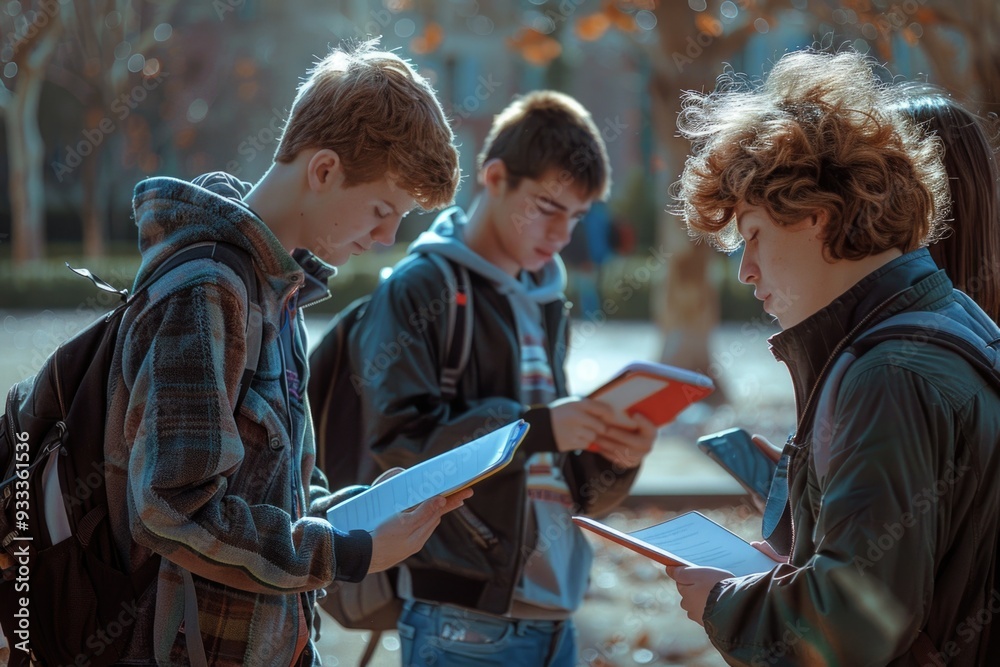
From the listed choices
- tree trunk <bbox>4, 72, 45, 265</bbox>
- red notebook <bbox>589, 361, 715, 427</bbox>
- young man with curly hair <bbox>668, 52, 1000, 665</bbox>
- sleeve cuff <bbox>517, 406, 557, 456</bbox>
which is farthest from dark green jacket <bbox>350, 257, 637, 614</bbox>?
tree trunk <bbox>4, 72, 45, 265</bbox>

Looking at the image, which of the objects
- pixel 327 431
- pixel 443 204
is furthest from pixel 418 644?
pixel 443 204

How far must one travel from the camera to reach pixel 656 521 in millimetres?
6395

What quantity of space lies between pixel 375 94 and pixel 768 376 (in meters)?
10.5

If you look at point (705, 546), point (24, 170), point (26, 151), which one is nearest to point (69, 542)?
point (705, 546)

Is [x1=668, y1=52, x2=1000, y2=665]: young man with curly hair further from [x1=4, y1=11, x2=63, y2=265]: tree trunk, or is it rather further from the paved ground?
[x1=4, y1=11, x2=63, y2=265]: tree trunk

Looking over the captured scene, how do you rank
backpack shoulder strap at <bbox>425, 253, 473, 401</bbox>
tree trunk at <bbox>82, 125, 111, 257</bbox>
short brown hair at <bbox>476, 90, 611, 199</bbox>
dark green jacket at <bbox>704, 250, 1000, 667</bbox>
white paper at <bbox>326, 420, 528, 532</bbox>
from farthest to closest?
tree trunk at <bbox>82, 125, 111, 257</bbox> → short brown hair at <bbox>476, 90, 611, 199</bbox> → backpack shoulder strap at <bbox>425, 253, 473, 401</bbox> → white paper at <bbox>326, 420, 528, 532</bbox> → dark green jacket at <bbox>704, 250, 1000, 667</bbox>

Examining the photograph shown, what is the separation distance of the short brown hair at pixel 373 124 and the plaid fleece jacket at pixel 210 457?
26 centimetres

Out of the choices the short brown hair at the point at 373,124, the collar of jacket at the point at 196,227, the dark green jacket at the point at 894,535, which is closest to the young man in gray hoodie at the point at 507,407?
the short brown hair at the point at 373,124

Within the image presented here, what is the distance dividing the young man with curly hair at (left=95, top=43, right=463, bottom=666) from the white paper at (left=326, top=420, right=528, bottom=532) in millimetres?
46

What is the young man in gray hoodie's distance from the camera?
2697 millimetres

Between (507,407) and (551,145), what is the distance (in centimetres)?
77

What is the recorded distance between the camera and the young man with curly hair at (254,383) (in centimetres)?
171

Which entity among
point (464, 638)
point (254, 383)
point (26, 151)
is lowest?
point (26, 151)

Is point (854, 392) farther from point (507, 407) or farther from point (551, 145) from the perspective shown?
point (551, 145)
